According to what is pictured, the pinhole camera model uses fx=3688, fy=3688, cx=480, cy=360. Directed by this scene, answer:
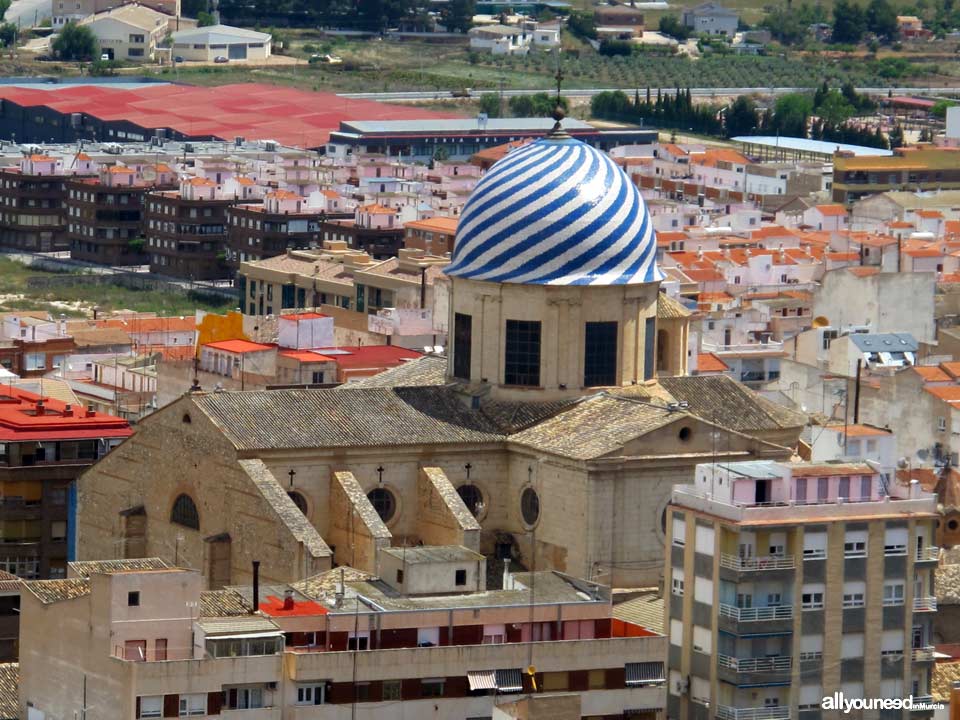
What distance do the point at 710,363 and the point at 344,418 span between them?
2605 centimetres

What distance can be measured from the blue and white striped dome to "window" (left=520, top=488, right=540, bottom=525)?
350 cm

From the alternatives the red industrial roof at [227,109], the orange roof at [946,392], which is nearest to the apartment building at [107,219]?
the red industrial roof at [227,109]

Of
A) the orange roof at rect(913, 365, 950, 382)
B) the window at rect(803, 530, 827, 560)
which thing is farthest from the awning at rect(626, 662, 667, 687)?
the orange roof at rect(913, 365, 950, 382)

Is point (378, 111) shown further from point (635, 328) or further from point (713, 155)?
point (635, 328)

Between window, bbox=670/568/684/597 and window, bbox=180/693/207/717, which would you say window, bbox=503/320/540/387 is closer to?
window, bbox=670/568/684/597

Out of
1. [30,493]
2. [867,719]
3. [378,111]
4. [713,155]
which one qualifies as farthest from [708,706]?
[378,111]

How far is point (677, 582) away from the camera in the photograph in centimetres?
5175

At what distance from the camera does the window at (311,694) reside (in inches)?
1946

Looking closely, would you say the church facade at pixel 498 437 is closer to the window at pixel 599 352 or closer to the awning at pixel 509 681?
the window at pixel 599 352

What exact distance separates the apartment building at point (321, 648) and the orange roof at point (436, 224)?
61650mm

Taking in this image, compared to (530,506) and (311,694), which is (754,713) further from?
(530,506)

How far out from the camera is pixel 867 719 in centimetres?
5131

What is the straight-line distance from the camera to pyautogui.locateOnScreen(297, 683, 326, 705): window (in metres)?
49.4

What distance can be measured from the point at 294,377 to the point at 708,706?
23.4m
